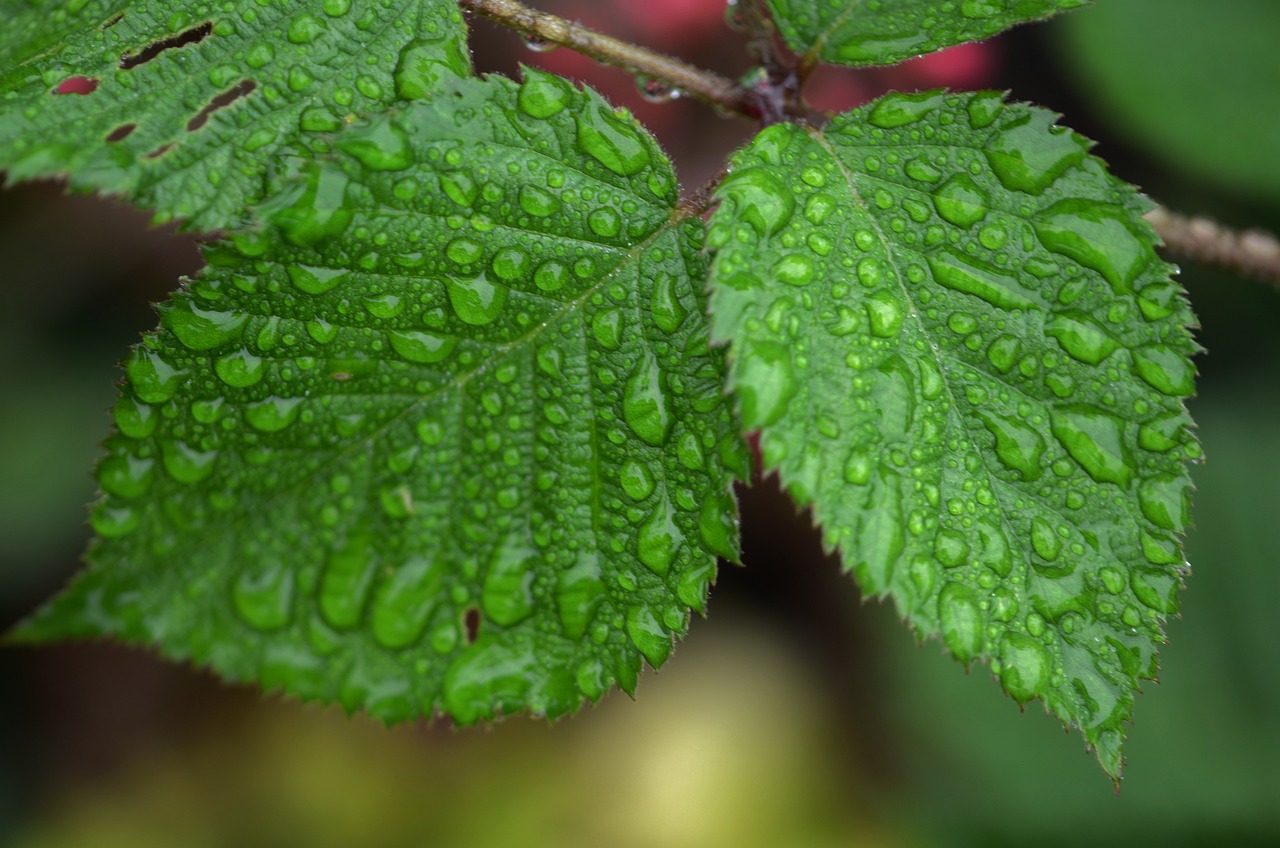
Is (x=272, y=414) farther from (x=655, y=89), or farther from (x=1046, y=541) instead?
(x=1046, y=541)

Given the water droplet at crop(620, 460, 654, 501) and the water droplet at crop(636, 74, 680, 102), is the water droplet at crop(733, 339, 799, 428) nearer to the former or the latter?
the water droplet at crop(620, 460, 654, 501)

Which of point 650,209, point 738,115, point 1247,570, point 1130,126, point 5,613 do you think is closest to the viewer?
point 650,209

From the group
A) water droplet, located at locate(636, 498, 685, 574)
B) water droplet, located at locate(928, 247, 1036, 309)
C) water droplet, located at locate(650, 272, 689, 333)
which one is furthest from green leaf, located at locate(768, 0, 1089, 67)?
water droplet, located at locate(636, 498, 685, 574)

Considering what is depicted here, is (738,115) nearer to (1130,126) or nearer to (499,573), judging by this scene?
(499,573)

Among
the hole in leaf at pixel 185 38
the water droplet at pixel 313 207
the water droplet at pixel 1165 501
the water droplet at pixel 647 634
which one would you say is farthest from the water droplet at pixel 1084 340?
the hole in leaf at pixel 185 38

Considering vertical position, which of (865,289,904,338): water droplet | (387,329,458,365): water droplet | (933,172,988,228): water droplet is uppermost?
(933,172,988,228): water droplet

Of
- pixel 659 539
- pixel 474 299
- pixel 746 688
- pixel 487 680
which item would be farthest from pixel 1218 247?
pixel 746 688

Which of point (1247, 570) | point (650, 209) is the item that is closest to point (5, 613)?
point (650, 209)
